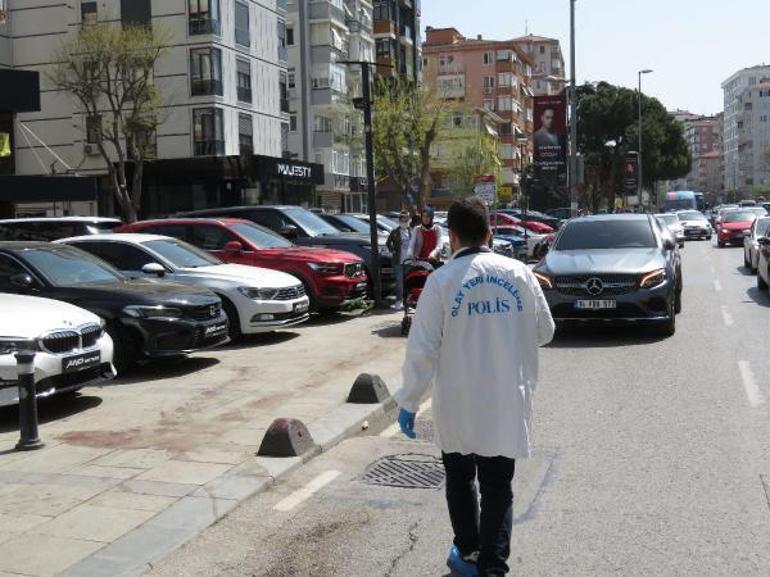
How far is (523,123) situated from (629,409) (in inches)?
3902

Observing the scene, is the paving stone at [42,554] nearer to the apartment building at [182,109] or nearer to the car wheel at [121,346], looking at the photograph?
the car wheel at [121,346]

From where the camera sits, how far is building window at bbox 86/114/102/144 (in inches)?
1420

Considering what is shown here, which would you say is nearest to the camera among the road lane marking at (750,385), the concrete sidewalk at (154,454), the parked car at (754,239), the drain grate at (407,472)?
the concrete sidewalk at (154,454)

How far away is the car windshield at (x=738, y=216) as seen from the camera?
37.2m

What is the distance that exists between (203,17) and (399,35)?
30652 mm

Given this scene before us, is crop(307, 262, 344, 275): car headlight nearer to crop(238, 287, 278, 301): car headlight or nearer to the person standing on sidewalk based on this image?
the person standing on sidewalk

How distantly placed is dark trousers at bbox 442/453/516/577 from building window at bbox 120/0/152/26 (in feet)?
139

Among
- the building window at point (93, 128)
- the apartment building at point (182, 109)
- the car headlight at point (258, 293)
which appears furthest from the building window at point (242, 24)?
the car headlight at point (258, 293)

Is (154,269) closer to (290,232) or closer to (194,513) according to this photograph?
(290,232)

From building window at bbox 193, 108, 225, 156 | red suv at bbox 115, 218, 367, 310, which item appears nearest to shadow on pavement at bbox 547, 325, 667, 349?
red suv at bbox 115, 218, 367, 310

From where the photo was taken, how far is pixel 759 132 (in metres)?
172

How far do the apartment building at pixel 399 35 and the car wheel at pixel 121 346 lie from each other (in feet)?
184

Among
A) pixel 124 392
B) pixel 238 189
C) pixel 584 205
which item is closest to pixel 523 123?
pixel 584 205

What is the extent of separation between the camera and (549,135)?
99.5ft
